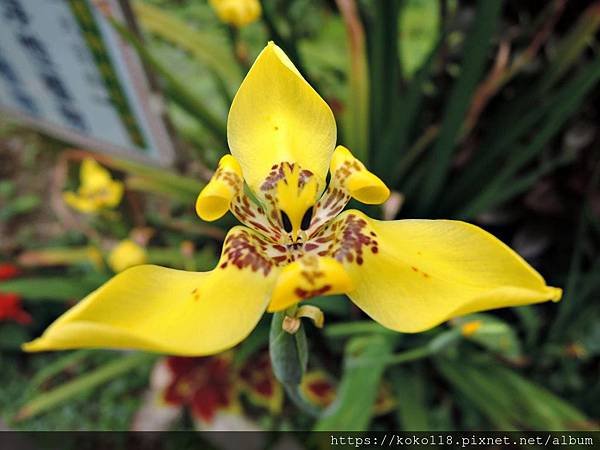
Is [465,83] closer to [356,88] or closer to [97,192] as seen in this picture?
[356,88]

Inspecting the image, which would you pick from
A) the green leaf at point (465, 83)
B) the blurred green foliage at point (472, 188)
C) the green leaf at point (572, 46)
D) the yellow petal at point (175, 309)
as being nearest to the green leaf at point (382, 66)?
the blurred green foliage at point (472, 188)

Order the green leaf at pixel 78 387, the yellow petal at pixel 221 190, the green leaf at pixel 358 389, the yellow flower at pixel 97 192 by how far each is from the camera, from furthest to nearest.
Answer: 1. the yellow flower at pixel 97 192
2. the green leaf at pixel 78 387
3. the green leaf at pixel 358 389
4. the yellow petal at pixel 221 190

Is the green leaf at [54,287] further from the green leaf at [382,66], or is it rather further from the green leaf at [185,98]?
the green leaf at [382,66]

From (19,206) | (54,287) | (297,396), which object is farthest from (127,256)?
(19,206)

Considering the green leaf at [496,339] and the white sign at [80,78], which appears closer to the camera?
the green leaf at [496,339]

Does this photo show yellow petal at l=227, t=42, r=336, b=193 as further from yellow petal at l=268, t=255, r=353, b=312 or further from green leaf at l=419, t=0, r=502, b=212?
green leaf at l=419, t=0, r=502, b=212

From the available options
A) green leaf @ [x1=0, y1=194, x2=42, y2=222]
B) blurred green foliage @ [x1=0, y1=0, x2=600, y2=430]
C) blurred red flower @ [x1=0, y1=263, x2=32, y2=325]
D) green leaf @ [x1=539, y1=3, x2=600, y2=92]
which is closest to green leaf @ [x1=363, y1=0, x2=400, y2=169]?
blurred green foliage @ [x1=0, y1=0, x2=600, y2=430]

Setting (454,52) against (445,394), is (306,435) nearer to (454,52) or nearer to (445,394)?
(445,394)
